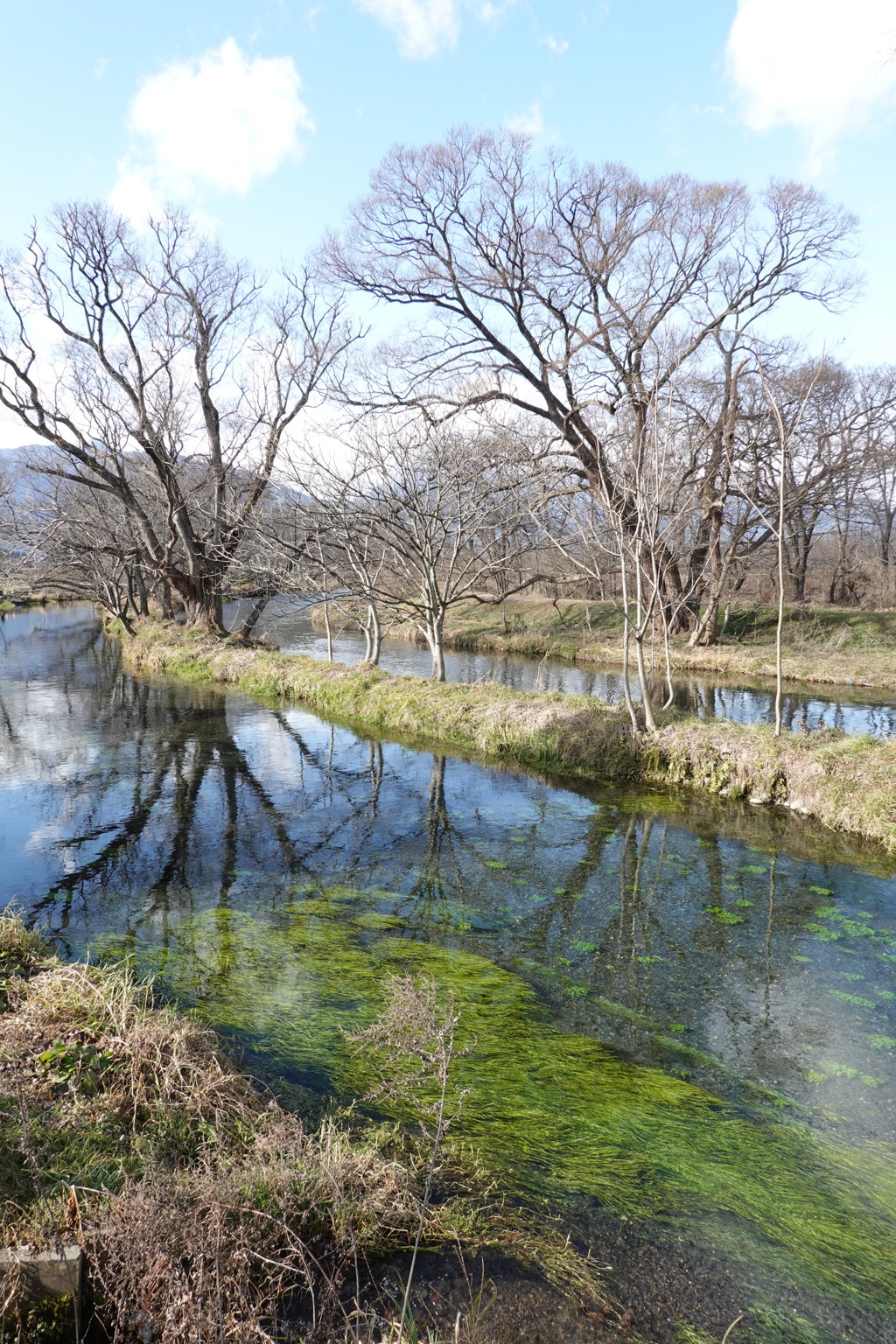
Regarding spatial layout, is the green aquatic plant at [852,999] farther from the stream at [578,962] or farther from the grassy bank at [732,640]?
the grassy bank at [732,640]

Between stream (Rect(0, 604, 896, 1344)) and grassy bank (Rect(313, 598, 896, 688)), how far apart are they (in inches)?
394

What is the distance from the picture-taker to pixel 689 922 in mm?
6508

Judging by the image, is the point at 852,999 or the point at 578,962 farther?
the point at 578,962

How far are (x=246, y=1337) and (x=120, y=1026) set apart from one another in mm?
1930

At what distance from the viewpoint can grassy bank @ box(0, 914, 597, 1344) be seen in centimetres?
260

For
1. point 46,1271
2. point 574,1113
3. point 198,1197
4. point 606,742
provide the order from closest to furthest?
point 46,1271 → point 198,1197 → point 574,1113 → point 606,742

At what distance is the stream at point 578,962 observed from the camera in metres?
3.28

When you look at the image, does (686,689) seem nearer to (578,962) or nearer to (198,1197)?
(578,962)

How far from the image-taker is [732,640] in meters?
22.7

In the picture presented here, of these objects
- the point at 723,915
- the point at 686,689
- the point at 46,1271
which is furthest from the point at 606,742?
the point at 46,1271

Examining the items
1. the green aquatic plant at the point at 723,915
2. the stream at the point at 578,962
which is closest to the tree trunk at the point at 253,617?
the stream at the point at 578,962

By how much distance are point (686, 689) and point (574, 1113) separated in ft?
48.5

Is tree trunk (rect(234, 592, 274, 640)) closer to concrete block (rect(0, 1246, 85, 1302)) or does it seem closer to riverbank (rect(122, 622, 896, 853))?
riverbank (rect(122, 622, 896, 853))

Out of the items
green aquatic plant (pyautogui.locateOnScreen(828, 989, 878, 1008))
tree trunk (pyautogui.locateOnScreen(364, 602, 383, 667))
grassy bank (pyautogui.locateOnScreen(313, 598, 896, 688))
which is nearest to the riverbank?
tree trunk (pyautogui.locateOnScreen(364, 602, 383, 667))
